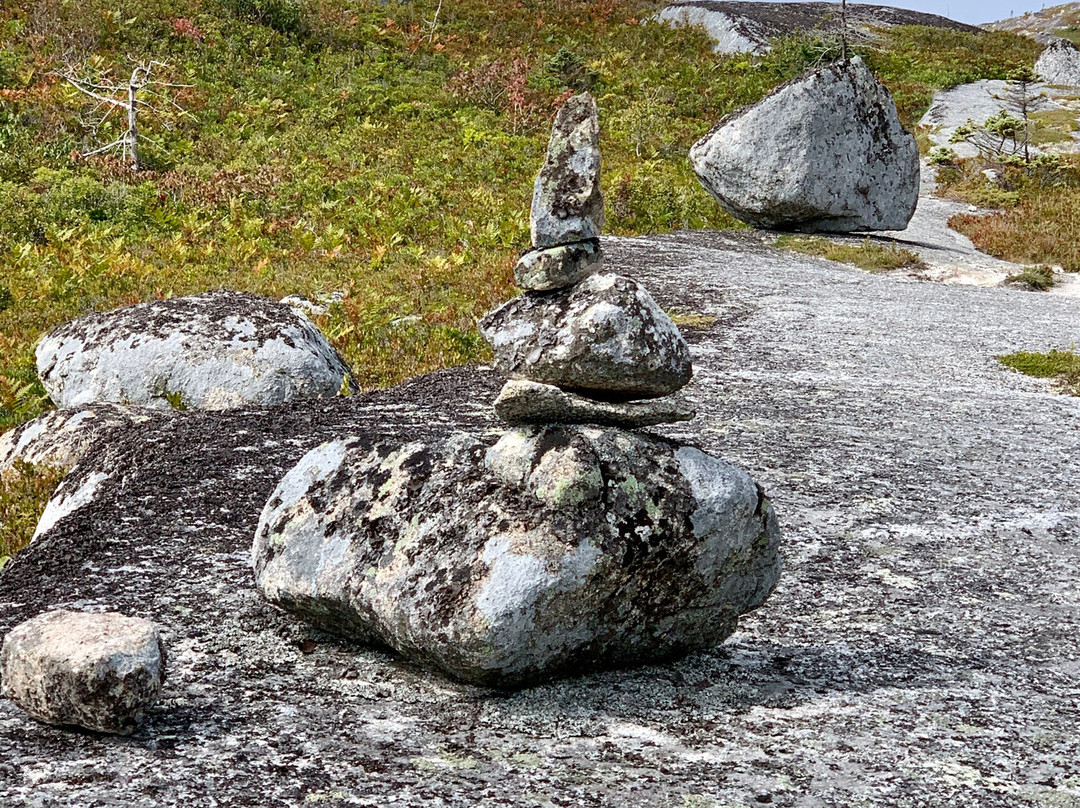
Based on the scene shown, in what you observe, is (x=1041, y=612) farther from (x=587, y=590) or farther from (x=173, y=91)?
(x=173, y=91)

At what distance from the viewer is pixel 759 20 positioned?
58.3 meters

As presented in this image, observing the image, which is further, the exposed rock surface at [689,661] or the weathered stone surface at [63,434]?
the weathered stone surface at [63,434]

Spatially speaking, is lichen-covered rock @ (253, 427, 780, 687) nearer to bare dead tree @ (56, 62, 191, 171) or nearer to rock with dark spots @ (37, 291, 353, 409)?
rock with dark spots @ (37, 291, 353, 409)

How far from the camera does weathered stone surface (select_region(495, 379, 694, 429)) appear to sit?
269 inches

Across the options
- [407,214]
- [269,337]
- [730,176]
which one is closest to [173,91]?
[407,214]

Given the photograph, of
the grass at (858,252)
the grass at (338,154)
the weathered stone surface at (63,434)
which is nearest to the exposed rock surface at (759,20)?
the grass at (338,154)

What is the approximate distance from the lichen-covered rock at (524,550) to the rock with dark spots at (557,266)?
98 cm

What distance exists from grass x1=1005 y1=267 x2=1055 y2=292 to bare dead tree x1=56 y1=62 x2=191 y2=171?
838 inches

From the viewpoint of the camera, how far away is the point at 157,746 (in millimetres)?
5531

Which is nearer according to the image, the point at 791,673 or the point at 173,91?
the point at 791,673

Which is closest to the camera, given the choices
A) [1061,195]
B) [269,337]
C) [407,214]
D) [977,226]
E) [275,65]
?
[269,337]

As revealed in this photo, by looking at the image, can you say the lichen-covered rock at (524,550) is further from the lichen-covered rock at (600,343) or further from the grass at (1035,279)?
the grass at (1035,279)

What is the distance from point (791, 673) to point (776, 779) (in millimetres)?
1376

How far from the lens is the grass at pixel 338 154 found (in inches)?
790
